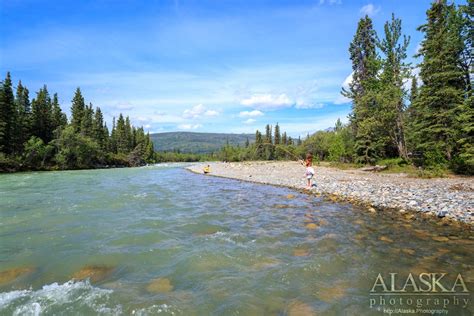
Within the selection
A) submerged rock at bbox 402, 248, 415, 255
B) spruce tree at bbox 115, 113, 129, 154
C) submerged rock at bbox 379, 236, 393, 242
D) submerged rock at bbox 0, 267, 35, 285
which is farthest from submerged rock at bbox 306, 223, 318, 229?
spruce tree at bbox 115, 113, 129, 154

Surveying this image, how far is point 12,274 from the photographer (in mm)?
5973

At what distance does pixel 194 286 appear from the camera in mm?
5332

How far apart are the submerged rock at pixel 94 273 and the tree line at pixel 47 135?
51615 millimetres

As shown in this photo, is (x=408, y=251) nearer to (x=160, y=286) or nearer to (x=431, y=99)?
(x=160, y=286)

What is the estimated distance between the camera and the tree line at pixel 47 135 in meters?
49.4

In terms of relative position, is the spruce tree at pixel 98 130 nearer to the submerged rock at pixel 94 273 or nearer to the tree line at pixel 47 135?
the tree line at pixel 47 135

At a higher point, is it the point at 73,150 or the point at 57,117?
the point at 57,117

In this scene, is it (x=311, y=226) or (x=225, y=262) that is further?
(x=311, y=226)

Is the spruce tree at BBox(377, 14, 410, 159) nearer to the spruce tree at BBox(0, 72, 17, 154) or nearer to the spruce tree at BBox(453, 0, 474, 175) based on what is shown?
the spruce tree at BBox(453, 0, 474, 175)

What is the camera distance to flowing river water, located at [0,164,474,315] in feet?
15.2

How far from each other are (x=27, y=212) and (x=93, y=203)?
2848 mm

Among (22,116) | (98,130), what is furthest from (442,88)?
(98,130)

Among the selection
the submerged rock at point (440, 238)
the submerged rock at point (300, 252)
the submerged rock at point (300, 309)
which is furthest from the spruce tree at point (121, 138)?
the submerged rock at point (300, 309)

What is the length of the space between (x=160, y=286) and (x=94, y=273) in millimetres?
1775
